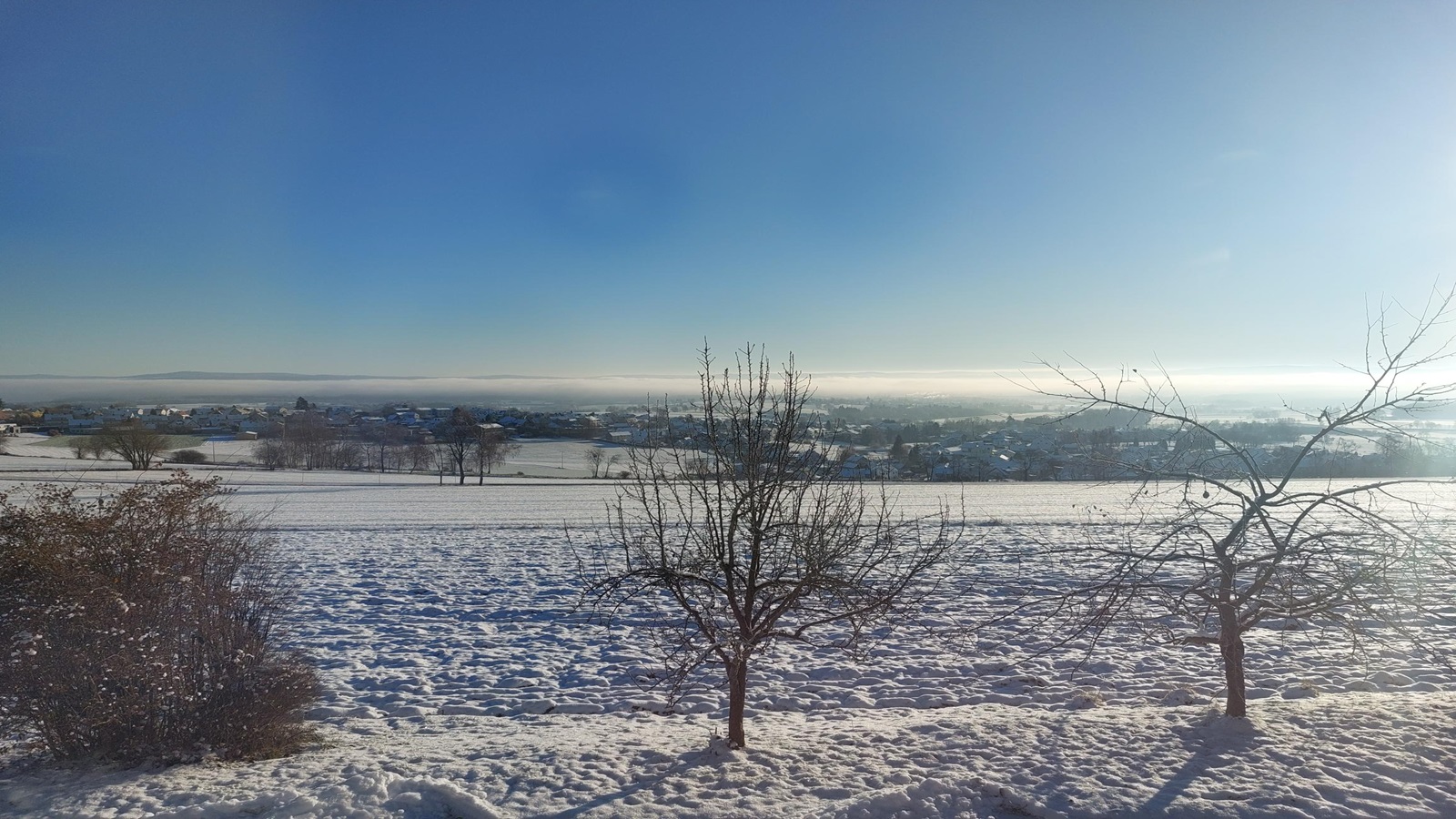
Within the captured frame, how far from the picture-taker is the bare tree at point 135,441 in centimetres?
5594

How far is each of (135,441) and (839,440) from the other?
6459cm

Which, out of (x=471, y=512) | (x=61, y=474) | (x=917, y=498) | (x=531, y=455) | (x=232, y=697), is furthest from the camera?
(x=531, y=455)

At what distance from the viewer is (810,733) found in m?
8.35

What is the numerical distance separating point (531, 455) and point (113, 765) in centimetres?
9714

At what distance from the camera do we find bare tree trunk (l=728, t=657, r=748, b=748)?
703cm

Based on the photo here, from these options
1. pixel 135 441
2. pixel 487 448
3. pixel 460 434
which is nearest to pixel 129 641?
pixel 460 434

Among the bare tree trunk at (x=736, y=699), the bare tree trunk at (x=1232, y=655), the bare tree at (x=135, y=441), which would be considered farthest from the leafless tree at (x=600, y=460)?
the bare tree trunk at (x=1232, y=655)

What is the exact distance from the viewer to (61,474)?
48.7 metres

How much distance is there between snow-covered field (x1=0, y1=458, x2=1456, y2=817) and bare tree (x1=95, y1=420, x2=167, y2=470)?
168ft

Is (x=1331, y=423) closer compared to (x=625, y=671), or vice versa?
(x=1331, y=423)

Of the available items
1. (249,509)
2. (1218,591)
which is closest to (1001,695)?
(1218,591)

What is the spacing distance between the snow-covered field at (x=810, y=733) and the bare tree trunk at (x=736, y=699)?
0.19 m

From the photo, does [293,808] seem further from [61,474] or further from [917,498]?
[61,474]

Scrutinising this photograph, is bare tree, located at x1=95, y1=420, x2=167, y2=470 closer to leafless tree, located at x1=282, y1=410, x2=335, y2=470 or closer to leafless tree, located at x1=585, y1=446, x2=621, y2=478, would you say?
leafless tree, located at x1=282, y1=410, x2=335, y2=470
